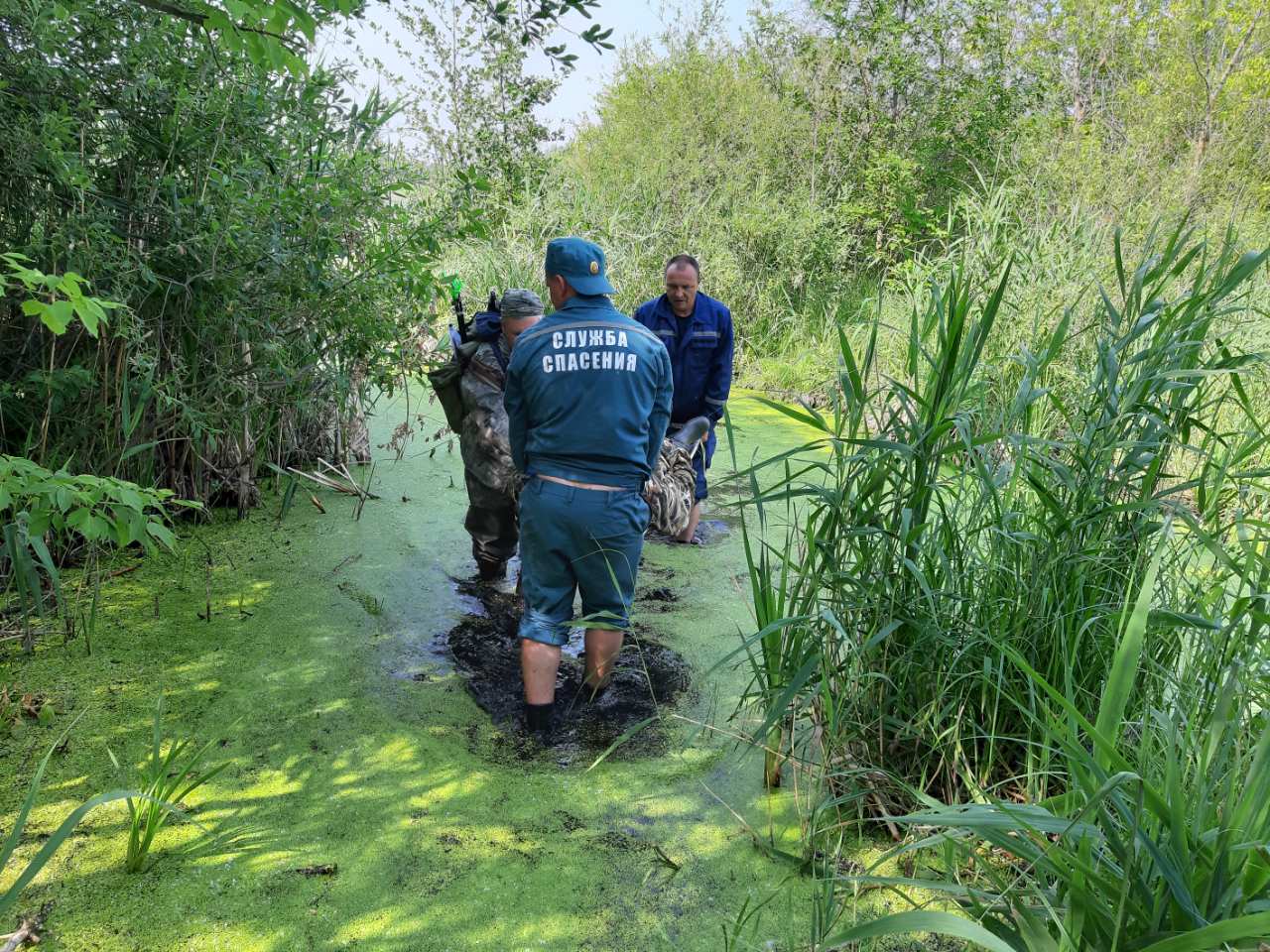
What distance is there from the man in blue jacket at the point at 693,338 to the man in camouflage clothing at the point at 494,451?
1.92ft

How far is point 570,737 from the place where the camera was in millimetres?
2746

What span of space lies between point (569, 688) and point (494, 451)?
1.03m

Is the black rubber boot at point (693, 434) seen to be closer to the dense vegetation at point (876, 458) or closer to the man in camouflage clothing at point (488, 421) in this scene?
the dense vegetation at point (876, 458)

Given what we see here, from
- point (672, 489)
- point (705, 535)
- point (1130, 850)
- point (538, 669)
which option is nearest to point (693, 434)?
point (672, 489)

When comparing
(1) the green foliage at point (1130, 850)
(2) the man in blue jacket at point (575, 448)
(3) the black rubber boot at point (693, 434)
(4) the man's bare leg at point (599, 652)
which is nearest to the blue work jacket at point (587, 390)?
(2) the man in blue jacket at point (575, 448)

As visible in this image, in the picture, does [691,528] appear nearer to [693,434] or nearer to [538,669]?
[693,434]

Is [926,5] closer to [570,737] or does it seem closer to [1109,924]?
[570,737]

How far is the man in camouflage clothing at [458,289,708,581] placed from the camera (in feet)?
11.2

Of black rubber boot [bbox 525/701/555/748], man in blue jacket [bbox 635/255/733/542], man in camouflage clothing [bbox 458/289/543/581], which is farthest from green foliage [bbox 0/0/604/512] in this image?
black rubber boot [bbox 525/701/555/748]

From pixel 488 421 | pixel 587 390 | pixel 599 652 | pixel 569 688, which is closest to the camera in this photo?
pixel 587 390

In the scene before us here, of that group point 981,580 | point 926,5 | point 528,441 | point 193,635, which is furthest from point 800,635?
point 926,5

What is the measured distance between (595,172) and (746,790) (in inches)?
435

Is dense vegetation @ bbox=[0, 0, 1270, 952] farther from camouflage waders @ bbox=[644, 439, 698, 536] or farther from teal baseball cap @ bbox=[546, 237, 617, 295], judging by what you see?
teal baseball cap @ bbox=[546, 237, 617, 295]

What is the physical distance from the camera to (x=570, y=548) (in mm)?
2770
